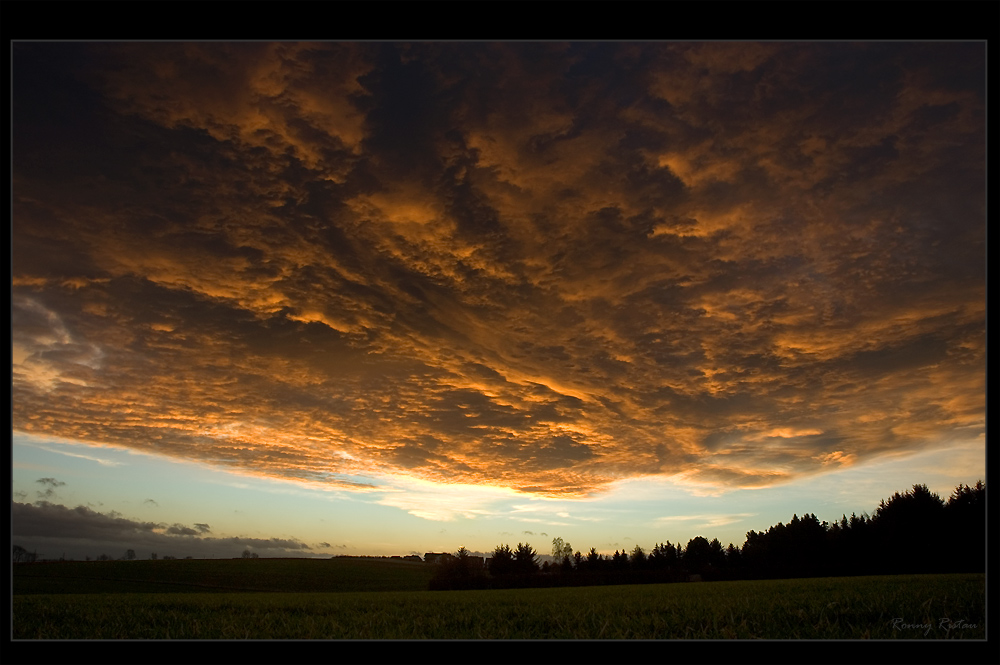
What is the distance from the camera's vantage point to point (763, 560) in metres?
19.1

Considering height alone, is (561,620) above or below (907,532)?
above

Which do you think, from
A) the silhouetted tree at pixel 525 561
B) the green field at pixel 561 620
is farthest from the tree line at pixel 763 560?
the green field at pixel 561 620

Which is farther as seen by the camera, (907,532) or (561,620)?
(907,532)

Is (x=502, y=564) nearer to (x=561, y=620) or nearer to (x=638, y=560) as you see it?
(x=638, y=560)

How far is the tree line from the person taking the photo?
63.6ft

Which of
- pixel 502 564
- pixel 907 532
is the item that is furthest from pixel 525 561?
pixel 907 532

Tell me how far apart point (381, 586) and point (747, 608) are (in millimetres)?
33868

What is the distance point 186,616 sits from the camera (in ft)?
23.5

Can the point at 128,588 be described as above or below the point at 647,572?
below

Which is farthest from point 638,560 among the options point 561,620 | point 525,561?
point 561,620

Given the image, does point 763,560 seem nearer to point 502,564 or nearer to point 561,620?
point 502,564

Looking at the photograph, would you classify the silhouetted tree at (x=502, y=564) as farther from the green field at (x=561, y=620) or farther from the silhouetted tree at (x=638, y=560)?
the green field at (x=561, y=620)
